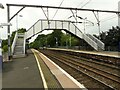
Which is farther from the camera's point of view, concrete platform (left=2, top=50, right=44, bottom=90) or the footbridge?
the footbridge

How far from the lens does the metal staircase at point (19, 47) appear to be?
4122 centimetres

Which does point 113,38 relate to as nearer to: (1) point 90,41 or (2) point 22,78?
(1) point 90,41

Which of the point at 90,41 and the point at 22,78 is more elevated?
the point at 90,41

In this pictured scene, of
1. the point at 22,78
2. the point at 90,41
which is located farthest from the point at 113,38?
the point at 22,78

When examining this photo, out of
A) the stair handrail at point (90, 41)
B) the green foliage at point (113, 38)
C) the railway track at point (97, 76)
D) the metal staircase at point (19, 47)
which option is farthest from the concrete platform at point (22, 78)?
the green foliage at point (113, 38)

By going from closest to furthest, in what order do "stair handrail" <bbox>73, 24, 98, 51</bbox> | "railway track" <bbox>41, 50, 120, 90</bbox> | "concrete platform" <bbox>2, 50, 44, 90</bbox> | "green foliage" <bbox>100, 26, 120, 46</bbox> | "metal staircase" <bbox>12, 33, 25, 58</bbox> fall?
1. "concrete platform" <bbox>2, 50, 44, 90</bbox>
2. "railway track" <bbox>41, 50, 120, 90</bbox>
3. "metal staircase" <bbox>12, 33, 25, 58</bbox>
4. "stair handrail" <bbox>73, 24, 98, 51</bbox>
5. "green foliage" <bbox>100, 26, 120, 46</bbox>

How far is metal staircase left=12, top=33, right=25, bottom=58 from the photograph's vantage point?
41219mm

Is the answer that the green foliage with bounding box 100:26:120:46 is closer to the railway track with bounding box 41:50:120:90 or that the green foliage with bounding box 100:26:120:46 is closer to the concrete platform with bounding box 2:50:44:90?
the railway track with bounding box 41:50:120:90

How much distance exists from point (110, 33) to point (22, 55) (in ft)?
165

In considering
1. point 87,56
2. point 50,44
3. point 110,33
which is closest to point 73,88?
point 87,56

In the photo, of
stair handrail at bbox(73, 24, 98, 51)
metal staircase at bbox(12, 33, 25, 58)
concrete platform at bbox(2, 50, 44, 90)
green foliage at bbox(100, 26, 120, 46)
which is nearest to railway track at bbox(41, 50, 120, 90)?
concrete platform at bbox(2, 50, 44, 90)

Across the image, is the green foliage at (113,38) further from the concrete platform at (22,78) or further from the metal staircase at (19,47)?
the concrete platform at (22,78)

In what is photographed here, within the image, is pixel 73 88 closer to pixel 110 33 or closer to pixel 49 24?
pixel 49 24

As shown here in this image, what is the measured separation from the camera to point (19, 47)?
4509cm
